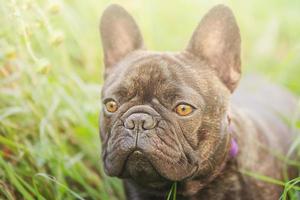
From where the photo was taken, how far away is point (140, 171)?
3207 mm

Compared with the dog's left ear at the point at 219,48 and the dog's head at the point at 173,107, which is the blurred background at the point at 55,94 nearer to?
the dog's head at the point at 173,107

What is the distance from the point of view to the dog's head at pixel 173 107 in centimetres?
315

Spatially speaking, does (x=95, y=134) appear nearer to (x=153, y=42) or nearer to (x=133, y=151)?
(x=133, y=151)

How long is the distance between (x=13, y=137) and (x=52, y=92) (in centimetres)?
50

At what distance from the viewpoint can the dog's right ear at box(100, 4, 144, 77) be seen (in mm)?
3961

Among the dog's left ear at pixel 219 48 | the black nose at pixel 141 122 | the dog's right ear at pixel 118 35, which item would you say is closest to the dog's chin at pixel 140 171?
the black nose at pixel 141 122

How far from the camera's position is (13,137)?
4.03 m

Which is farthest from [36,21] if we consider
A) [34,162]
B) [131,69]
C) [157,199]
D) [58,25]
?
[58,25]

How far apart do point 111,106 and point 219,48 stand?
2.54ft

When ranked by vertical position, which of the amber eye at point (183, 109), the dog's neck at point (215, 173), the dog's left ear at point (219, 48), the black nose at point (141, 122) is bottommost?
the dog's neck at point (215, 173)

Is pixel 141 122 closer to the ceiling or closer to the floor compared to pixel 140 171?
closer to the ceiling

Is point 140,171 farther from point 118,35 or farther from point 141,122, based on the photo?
point 118,35

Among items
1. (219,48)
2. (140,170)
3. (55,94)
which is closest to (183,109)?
(140,170)

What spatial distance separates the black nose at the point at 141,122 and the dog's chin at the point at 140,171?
5.3 inches
